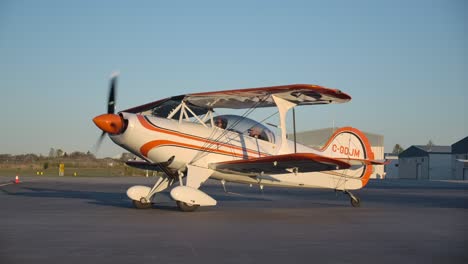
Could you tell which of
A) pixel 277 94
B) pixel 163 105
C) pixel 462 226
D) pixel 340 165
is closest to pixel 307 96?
pixel 277 94

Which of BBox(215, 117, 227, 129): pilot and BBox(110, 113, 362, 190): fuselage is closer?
BBox(110, 113, 362, 190): fuselage

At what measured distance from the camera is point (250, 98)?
15.5 meters

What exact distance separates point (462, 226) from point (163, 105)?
7.97 metres

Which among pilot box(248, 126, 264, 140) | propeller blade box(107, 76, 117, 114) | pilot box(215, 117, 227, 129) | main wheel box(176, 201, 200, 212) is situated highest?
propeller blade box(107, 76, 117, 114)

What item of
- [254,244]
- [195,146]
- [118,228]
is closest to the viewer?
[254,244]

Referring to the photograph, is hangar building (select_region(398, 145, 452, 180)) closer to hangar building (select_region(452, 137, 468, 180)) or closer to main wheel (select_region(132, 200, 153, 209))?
hangar building (select_region(452, 137, 468, 180))

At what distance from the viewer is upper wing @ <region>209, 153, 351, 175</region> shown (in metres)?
13.4

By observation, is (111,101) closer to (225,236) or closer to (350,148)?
(225,236)

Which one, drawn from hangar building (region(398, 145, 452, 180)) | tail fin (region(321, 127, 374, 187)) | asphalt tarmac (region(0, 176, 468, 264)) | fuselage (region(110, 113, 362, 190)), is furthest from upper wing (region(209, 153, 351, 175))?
hangar building (region(398, 145, 452, 180))

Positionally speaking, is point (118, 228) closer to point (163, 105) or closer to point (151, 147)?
point (151, 147)

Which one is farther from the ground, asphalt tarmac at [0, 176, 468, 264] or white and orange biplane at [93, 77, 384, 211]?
white and orange biplane at [93, 77, 384, 211]

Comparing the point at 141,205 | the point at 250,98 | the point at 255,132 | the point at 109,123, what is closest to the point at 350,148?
the point at 255,132

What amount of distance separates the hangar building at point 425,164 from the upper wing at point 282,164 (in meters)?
60.3

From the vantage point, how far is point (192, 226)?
35.7 ft
